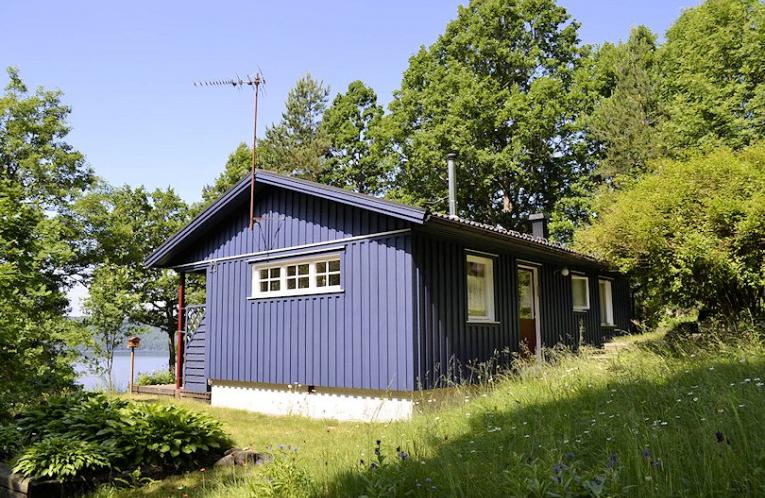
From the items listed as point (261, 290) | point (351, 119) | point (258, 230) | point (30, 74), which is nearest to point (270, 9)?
point (258, 230)

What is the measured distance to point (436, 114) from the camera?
2562 centimetres

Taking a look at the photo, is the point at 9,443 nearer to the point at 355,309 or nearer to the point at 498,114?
the point at 355,309

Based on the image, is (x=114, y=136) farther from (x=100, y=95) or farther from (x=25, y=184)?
(x=25, y=184)

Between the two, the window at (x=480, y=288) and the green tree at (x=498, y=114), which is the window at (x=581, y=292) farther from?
the green tree at (x=498, y=114)

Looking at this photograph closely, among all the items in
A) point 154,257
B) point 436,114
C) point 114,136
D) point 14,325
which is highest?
point 436,114

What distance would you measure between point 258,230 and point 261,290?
116cm

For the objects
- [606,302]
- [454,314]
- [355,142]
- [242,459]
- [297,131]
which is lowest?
[242,459]

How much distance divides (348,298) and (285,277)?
5.63 feet

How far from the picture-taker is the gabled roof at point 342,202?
819 centimetres

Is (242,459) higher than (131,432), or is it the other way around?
(131,432)

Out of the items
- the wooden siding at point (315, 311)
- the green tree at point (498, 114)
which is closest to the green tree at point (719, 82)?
the green tree at point (498, 114)

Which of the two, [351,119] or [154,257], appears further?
[351,119]

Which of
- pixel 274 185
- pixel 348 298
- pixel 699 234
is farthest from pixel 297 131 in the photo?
pixel 699 234

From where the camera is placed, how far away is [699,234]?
8.95 meters
